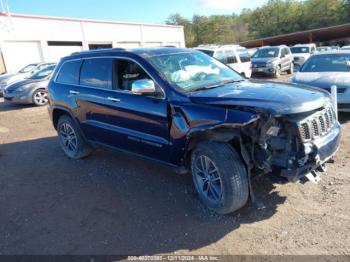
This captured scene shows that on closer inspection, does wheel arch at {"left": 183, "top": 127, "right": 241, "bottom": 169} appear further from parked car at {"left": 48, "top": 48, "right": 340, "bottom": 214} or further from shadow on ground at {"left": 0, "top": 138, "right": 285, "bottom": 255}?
shadow on ground at {"left": 0, "top": 138, "right": 285, "bottom": 255}

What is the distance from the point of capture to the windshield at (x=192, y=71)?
395 cm

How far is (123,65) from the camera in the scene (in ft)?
14.5

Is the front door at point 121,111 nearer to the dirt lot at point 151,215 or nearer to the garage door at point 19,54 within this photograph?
the dirt lot at point 151,215

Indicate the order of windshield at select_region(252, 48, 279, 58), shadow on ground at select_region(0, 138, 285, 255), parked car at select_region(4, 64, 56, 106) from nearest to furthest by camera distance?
shadow on ground at select_region(0, 138, 285, 255) → parked car at select_region(4, 64, 56, 106) → windshield at select_region(252, 48, 279, 58)

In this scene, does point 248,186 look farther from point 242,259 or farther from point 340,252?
point 340,252

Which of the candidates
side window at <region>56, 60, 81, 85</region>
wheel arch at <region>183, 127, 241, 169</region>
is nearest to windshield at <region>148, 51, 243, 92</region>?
wheel arch at <region>183, 127, 241, 169</region>

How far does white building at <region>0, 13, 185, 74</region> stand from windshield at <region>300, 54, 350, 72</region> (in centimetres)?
2057

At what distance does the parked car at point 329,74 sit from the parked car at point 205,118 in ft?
11.8

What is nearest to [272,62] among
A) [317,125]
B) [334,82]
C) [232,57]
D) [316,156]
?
[232,57]

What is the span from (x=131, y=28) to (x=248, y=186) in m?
Result: 32.0

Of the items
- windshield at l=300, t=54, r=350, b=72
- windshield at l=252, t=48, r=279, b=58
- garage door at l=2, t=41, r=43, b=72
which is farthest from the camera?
garage door at l=2, t=41, r=43, b=72

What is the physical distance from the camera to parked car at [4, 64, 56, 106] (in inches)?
471

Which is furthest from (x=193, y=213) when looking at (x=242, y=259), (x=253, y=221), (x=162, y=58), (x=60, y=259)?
(x=162, y=58)

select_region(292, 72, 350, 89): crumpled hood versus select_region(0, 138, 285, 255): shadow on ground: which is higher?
select_region(292, 72, 350, 89): crumpled hood
